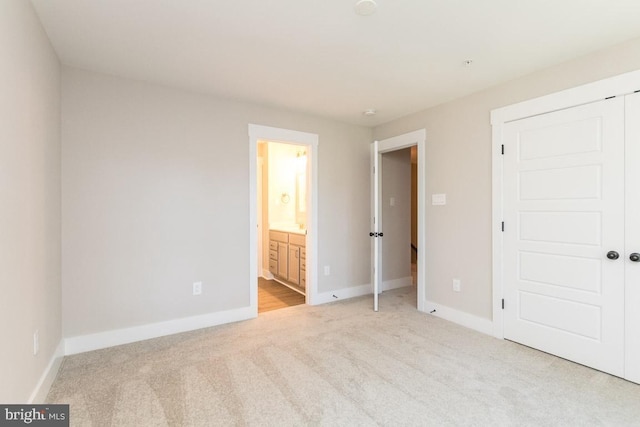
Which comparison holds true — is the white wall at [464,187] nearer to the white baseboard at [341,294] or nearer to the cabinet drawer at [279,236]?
the white baseboard at [341,294]

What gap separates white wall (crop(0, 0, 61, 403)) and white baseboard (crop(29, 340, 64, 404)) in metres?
0.03

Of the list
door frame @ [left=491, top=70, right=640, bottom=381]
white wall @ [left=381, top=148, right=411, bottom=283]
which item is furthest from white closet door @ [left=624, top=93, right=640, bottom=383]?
white wall @ [left=381, top=148, right=411, bottom=283]

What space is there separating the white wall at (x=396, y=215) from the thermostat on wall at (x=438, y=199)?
1.01 metres

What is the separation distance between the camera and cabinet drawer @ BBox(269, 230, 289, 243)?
4.88 m

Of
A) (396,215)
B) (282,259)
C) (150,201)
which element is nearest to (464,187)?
(396,215)

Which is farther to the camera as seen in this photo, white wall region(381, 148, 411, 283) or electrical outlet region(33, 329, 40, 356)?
white wall region(381, 148, 411, 283)

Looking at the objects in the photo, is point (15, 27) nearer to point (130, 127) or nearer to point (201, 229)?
point (130, 127)

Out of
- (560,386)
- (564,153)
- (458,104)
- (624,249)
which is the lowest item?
(560,386)

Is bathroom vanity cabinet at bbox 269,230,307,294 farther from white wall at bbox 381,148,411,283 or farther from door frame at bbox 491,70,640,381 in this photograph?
door frame at bbox 491,70,640,381

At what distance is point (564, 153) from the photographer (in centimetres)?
249

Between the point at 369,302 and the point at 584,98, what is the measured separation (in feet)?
9.82

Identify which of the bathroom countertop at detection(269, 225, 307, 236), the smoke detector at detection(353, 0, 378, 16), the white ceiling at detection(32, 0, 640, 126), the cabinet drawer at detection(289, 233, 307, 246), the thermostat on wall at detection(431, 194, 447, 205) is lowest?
the cabinet drawer at detection(289, 233, 307, 246)

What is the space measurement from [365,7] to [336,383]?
7.93ft

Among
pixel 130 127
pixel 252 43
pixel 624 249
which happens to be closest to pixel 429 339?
pixel 624 249
